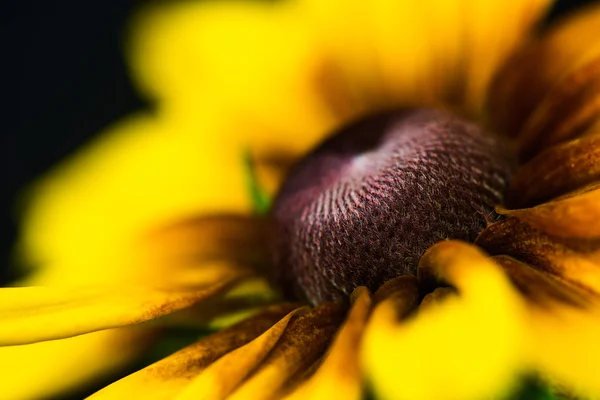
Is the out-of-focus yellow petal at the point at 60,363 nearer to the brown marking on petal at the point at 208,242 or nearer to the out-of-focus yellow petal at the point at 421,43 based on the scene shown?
the brown marking on petal at the point at 208,242

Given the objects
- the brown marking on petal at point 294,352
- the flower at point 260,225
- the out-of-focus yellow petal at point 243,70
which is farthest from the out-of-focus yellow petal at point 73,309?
the out-of-focus yellow petal at point 243,70

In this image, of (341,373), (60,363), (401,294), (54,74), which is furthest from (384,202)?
(54,74)

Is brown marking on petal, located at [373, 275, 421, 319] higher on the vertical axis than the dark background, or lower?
lower

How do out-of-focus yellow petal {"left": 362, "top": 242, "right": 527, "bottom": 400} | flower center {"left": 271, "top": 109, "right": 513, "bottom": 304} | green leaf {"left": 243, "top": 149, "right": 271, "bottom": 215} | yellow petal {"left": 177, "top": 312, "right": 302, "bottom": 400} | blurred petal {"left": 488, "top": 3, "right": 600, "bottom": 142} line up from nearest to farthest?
out-of-focus yellow petal {"left": 362, "top": 242, "right": 527, "bottom": 400}
yellow petal {"left": 177, "top": 312, "right": 302, "bottom": 400}
flower center {"left": 271, "top": 109, "right": 513, "bottom": 304}
blurred petal {"left": 488, "top": 3, "right": 600, "bottom": 142}
green leaf {"left": 243, "top": 149, "right": 271, "bottom": 215}

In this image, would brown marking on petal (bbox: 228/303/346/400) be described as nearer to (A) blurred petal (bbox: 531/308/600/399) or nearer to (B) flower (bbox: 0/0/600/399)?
(B) flower (bbox: 0/0/600/399)

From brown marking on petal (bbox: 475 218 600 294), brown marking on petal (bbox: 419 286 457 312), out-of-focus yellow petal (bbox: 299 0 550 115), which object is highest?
out-of-focus yellow petal (bbox: 299 0 550 115)

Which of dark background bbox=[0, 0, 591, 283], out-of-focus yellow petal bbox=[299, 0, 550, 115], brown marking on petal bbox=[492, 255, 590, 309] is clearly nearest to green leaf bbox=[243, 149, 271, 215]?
out-of-focus yellow petal bbox=[299, 0, 550, 115]

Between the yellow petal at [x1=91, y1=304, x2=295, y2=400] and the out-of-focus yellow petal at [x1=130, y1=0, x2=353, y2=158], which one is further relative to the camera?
the out-of-focus yellow petal at [x1=130, y1=0, x2=353, y2=158]
